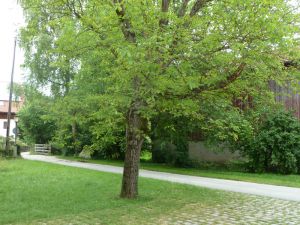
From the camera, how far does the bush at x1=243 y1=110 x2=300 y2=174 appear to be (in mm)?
17156

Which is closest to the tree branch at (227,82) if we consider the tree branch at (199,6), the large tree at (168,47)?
the large tree at (168,47)

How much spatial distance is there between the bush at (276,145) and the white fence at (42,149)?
20.7 metres

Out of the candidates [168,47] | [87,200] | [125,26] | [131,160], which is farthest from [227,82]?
[87,200]

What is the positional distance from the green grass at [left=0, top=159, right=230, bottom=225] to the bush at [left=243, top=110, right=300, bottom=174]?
699 centimetres

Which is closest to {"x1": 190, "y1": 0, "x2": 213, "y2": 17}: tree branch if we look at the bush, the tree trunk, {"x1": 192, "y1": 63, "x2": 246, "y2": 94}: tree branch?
{"x1": 192, "y1": 63, "x2": 246, "y2": 94}: tree branch

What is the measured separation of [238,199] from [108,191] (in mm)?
3722

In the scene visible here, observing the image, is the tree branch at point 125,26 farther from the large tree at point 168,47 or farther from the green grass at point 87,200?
the green grass at point 87,200

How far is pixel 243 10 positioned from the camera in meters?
7.17

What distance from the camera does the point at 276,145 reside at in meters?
17.5

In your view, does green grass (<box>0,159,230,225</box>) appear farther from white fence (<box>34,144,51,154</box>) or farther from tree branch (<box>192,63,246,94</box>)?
white fence (<box>34,144,51,154</box>)

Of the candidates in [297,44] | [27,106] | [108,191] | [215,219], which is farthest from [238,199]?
[27,106]

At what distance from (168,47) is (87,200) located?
15.0ft

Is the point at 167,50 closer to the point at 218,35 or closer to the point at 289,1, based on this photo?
the point at 218,35

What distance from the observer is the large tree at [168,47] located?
7.06 meters
